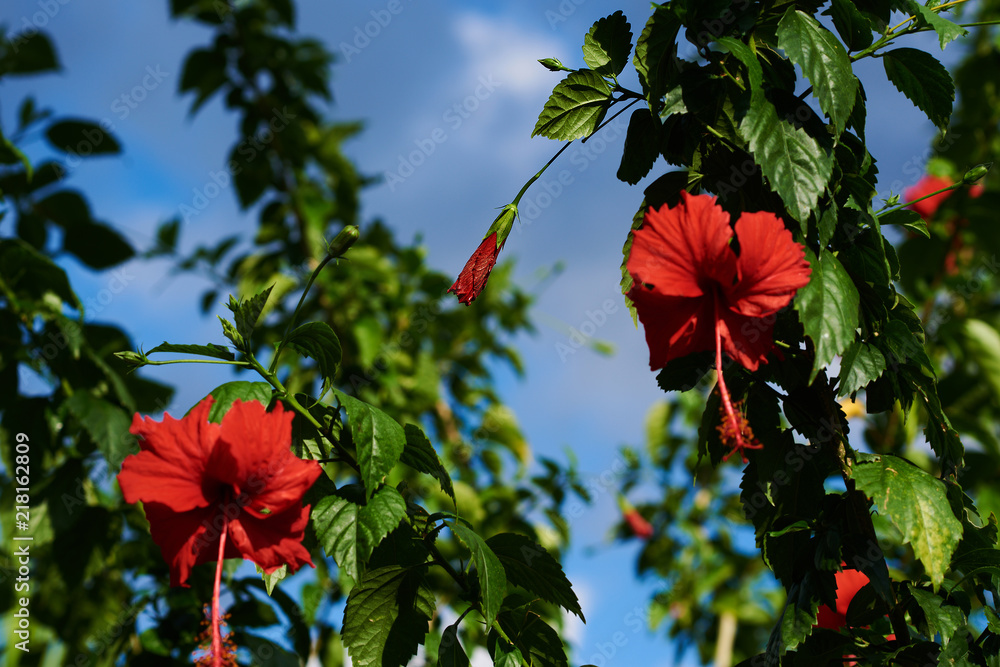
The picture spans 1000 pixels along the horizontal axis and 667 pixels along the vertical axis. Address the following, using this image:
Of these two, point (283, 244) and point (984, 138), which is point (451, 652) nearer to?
point (283, 244)

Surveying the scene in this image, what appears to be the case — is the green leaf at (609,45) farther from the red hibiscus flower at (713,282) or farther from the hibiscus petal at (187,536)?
the hibiscus petal at (187,536)

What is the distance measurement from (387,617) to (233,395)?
35 centimetres

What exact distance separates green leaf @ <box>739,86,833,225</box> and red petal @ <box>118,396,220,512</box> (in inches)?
28.0

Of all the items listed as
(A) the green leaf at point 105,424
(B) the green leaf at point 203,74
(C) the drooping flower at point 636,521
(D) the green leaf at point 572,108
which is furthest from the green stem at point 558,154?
(C) the drooping flower at point 636,521

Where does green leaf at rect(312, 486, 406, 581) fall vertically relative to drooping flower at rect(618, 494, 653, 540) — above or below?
below

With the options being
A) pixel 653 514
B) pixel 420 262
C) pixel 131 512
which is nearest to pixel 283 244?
pixel 420 262

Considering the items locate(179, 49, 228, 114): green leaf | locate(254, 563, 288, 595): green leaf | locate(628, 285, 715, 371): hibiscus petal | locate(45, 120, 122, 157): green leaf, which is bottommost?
locate(254, 563, 288, 595): green leaf

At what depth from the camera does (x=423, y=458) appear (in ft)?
3.60

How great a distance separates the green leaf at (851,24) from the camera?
985 mm

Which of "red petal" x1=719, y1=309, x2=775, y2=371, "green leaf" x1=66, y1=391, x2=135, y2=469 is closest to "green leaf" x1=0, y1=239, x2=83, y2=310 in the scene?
"green leaf" x1=66, y1=391, x2=135, y2=469

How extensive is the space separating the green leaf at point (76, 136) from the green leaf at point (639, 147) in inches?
72.3

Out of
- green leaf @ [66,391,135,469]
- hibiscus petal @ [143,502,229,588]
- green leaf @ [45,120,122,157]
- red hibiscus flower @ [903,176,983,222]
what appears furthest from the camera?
red hibiscus flower @ [903,176,983,222]

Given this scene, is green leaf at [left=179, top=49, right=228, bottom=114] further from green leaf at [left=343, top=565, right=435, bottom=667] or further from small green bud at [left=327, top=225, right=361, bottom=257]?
green leaf at [left=343, top=565, right=435, bottom=667]

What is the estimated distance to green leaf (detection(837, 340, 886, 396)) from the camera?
92cm
